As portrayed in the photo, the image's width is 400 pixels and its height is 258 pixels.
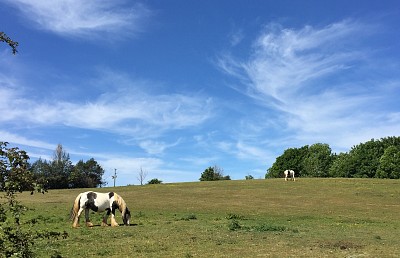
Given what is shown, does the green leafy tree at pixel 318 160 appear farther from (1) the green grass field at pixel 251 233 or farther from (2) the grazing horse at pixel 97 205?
(2) the grazing horse at pixel 97 205

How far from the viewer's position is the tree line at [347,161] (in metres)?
122

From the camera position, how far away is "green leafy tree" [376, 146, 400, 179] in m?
117

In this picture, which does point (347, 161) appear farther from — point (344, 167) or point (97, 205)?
point (97, 205)

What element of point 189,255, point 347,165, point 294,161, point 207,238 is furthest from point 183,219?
point 294,161

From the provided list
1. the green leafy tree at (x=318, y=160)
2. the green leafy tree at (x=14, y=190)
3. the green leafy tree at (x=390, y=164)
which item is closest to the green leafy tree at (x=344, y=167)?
the green leafy tree at (x=318, y=160)

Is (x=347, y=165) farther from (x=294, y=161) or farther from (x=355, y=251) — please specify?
(x=355, y=251)

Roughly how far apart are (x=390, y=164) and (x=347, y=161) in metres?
16.1

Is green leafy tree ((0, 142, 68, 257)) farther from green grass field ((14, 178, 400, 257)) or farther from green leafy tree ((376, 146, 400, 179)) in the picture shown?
green leafy tree ((376, 146, 400, 179))

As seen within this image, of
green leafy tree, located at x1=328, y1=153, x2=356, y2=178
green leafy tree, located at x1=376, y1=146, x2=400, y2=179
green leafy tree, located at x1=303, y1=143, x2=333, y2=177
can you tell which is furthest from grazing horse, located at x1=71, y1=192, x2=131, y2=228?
green leafy tree, located at x1=303, y1=143, x2=333, y2=177

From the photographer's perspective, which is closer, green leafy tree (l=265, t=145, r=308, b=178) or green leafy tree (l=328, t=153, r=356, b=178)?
green leafy tree (l=328, t=153, r=356, b=178)

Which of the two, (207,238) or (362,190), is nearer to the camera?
(207,238)

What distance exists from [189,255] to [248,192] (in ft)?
145

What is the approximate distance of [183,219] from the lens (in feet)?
103

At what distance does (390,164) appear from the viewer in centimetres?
11894
